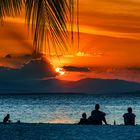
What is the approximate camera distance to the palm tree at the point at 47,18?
1967mm

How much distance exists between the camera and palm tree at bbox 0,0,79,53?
1967 mm

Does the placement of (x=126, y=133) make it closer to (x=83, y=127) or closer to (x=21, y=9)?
(x=83, y=127)

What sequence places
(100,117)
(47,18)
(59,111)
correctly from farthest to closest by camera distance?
(59,111) → (100,117) → (47,18)

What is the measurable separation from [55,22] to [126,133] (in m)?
12.8

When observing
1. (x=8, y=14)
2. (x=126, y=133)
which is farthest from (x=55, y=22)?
(x=126, y=133)

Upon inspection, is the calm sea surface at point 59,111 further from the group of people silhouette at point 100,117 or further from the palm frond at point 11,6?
the palm frond at point 11,6

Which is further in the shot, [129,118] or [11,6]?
[129,118]

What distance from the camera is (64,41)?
201 cm

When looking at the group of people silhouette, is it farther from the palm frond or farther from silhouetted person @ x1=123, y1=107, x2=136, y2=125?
the palm frond

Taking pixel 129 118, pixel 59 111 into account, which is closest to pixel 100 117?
pixel 129 118

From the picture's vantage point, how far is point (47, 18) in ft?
6.45

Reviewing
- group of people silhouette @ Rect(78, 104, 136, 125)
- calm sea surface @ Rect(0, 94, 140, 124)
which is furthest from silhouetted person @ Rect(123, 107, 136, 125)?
calm sea surface @ Rect(0, 94, 140, 124)

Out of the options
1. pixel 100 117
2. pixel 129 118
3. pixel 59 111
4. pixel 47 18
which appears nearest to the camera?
pixel 47 18

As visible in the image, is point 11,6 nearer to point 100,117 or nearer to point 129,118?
point 100,117
